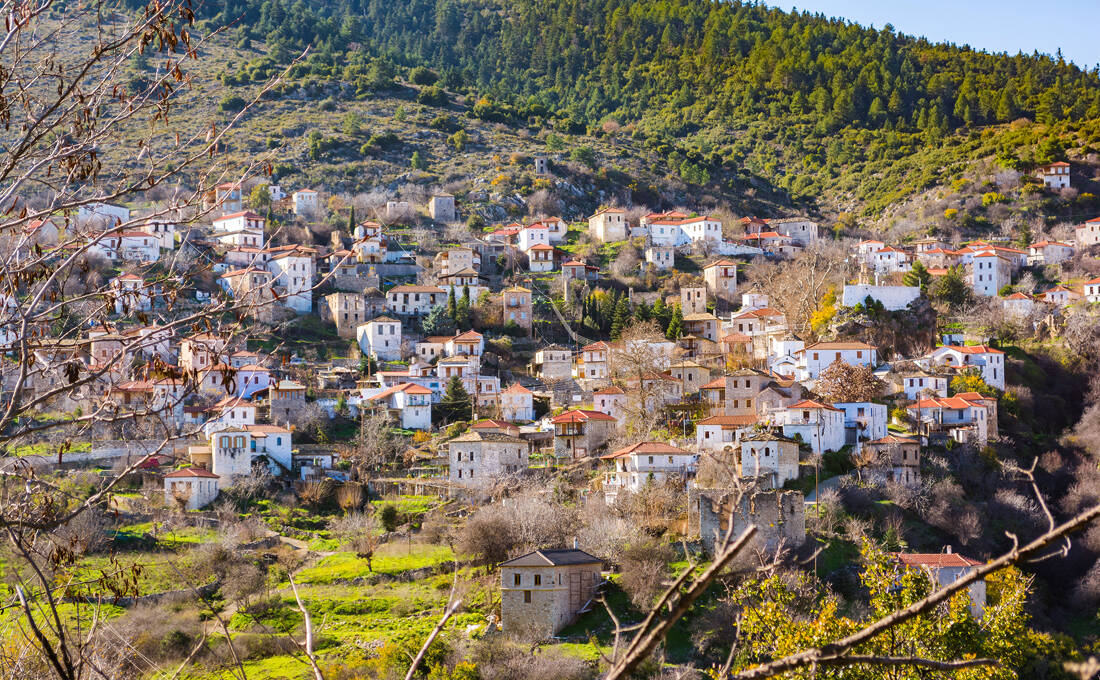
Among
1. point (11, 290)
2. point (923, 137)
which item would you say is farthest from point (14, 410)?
point (923, 137)

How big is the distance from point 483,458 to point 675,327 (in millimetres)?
17617

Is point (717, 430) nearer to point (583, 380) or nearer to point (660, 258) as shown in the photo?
point (583, 380)

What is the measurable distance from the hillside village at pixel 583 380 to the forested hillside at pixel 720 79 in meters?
29.7

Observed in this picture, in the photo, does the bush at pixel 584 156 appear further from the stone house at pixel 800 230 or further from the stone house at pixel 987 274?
the stone house at pixel 987 274

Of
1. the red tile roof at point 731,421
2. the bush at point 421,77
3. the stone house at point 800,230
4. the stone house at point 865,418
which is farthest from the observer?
the bush at point 421,77

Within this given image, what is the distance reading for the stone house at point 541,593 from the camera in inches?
1331

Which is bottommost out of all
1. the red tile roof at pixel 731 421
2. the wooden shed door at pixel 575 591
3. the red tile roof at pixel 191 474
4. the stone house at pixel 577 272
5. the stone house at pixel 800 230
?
the wooden shed door at pixel 575 591

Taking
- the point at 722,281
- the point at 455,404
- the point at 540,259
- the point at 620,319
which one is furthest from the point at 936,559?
the point at 540,259

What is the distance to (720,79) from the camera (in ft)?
445

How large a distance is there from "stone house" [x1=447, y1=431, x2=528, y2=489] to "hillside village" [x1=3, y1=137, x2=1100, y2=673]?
0.11 m

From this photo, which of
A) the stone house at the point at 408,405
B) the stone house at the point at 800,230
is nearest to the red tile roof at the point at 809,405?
the stone house at the point at 408,405

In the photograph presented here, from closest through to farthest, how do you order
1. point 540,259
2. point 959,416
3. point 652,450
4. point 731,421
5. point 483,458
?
point 652,450 < point 731,421 < point 483,458 < point 959,416 < point 540,259

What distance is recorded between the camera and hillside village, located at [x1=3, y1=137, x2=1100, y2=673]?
3888cm

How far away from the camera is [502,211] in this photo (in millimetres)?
86312
